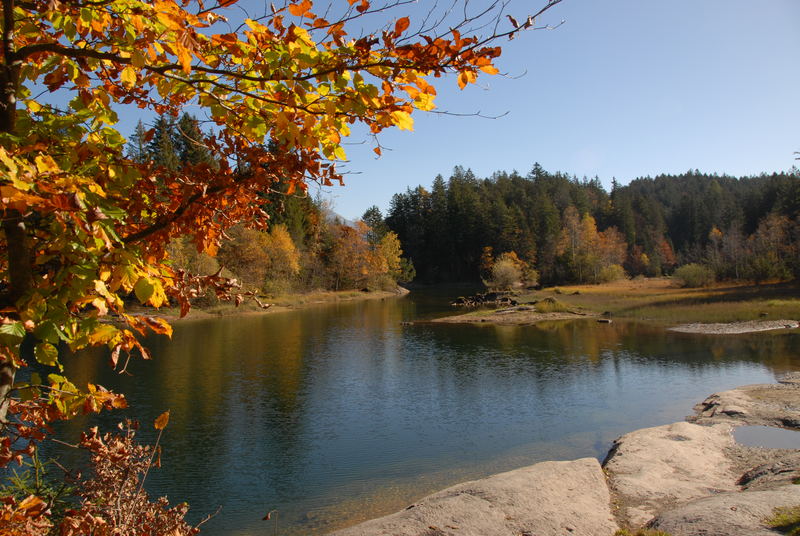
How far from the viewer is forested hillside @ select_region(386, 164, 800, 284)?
267 ft

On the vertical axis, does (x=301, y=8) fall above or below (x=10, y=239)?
above

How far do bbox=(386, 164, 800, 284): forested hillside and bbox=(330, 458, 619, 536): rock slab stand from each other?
226 ft

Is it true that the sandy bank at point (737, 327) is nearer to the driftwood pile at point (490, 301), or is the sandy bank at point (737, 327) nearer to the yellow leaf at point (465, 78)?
the driftwood pile at point (490, 301)

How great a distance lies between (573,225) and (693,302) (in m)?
46.3

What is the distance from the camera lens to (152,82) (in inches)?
104

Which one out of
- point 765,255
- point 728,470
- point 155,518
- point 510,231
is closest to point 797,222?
point 765,255

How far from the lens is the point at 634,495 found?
33.3 ft

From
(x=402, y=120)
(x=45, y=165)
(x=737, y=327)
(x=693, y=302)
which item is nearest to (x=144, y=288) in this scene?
(x=45, y=165)

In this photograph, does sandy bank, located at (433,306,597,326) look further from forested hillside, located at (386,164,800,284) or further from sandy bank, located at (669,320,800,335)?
forested hillside, located at (386,164,800,284)

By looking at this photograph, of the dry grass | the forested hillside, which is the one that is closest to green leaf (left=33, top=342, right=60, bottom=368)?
the dry grass

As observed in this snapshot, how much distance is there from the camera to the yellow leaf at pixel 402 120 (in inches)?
94.2

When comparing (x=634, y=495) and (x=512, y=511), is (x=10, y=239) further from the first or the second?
(x=634, y=495)

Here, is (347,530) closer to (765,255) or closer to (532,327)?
(532,327)

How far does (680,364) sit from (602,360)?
3429 millimetres
